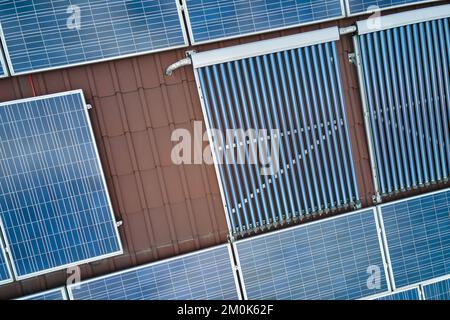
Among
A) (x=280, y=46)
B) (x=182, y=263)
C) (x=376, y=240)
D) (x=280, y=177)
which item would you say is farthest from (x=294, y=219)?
(x=280, y=46)

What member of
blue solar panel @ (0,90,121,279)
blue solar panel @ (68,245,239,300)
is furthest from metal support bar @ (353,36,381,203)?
blue solar panel @ (0,90,121,279)

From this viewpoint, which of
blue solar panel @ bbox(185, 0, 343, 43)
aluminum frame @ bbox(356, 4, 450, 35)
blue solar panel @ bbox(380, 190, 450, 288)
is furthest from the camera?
blue solar panel @ bbox(380, 190, 450, 288)

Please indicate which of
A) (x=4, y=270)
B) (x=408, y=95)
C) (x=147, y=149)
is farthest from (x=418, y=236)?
(x=4, y=270)

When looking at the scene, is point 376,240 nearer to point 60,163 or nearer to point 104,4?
point 60,163

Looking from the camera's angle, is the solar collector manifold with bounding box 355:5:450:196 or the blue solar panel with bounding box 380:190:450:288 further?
the blue solar panel with bounding box 380:190:450:288

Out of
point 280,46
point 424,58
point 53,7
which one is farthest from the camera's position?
point 424,58

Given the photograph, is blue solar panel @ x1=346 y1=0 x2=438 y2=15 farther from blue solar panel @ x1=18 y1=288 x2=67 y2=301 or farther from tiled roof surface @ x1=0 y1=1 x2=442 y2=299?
blue solar panel @ x1=18 y1=288 x2=67 y2=301
